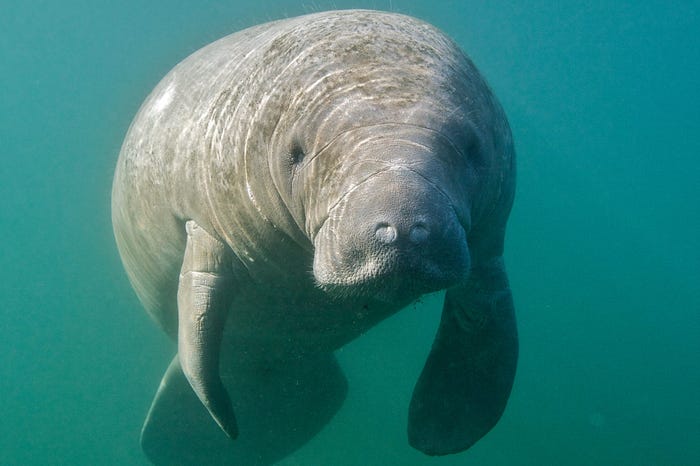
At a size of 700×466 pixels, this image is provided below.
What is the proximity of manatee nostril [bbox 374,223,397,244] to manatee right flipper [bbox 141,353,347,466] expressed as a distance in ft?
12.9

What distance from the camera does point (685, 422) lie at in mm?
20938

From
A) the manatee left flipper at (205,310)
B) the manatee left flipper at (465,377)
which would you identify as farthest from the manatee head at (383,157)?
the manatee left flipper at (465,377)

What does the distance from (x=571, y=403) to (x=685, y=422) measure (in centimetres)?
370

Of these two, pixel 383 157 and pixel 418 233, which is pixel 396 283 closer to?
pixel 418 233

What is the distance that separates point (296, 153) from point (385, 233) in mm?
835

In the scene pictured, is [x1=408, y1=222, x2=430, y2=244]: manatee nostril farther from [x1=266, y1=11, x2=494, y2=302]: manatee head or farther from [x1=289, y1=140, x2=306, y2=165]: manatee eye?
[x1=289, y1=140, x2=306, y2=165]: manatee eye

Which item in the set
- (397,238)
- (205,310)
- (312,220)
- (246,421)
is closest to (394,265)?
(397,238)

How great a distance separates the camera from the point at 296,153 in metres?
2.71

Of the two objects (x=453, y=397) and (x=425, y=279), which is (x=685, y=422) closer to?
(x=453, y=397)

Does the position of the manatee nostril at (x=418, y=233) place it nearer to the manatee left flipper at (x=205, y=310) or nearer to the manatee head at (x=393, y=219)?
the manatee head at (x=393, y=219)

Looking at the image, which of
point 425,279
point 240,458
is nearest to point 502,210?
point 425,279

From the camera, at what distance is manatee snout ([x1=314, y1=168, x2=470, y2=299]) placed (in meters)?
2.05

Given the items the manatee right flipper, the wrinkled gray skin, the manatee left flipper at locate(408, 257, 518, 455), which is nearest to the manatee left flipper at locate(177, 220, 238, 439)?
the wrinkled gray skin

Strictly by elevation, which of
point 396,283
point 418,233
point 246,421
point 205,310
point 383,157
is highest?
point 383,157
